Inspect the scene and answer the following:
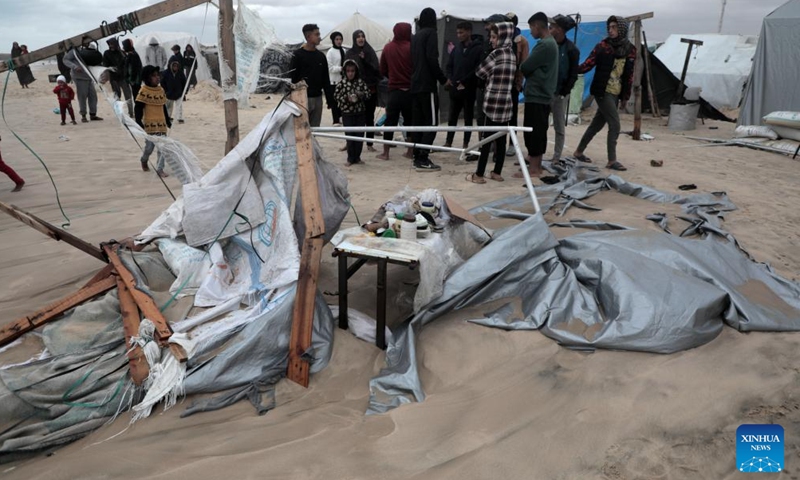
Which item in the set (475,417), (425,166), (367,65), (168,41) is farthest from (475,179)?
(168,41)

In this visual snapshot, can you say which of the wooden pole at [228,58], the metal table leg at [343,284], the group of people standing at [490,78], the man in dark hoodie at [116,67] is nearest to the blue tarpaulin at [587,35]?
the group of people standing at [490,78]

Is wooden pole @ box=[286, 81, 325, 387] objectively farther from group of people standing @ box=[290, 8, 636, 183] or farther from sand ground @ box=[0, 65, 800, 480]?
group of people standing @ box=[290, 8, 636, 183]

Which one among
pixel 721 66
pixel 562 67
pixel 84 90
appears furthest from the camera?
pixel 721 66

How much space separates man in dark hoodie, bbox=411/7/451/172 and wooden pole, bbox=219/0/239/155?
318 centimetres

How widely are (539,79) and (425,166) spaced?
1.79 meters

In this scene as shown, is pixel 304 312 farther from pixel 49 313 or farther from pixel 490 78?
pixel 490 78

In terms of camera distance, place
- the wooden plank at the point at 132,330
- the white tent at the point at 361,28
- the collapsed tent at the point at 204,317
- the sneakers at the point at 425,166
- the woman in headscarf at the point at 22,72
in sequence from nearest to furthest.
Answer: the collapsed tent at the point at 204,317, the wooden plank at the point at 132,330, the sneakers at the point at 425,166, the woman in headscarf at the point at 22,72, the white tent at the point at 361,28

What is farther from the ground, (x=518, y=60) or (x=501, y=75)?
(x=518, y=60)

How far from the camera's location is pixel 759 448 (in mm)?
1928

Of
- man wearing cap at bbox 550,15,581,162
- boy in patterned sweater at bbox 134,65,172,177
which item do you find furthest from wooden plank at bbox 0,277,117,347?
man wearing cap at bbox 550,15,581,162

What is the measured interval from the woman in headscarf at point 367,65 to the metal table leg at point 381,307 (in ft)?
14.9

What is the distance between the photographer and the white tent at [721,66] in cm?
1292

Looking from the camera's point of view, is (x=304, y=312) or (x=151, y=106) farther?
(x=151, y=106)

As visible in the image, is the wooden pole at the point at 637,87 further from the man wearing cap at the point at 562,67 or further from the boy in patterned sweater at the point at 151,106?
the boy in patterned sweater at the point at 151,106
